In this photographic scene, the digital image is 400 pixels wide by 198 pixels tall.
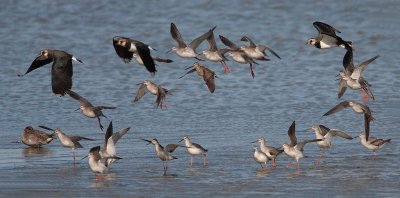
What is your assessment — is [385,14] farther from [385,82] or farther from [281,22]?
[385,82]

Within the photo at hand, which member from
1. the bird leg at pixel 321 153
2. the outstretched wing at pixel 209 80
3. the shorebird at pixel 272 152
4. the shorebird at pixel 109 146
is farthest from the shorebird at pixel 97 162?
the bird leg at pixel 321 153

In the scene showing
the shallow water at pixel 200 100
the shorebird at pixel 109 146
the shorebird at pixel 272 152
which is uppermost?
the shorebird at pixel 109 146

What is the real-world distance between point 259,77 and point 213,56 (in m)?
6.88

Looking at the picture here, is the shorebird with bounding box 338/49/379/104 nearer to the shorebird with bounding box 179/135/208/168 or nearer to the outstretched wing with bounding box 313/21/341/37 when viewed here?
the outstretched wing with bounding box 313/21/341/37

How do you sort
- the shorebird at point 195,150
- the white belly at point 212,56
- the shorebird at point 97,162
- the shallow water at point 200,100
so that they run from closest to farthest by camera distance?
1. the shallow water at point 200,100
2. the shorebird at point 97,162
3. the shorebird at point 195,150
4. the white belly at point 212,56

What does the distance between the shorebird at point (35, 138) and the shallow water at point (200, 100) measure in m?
0.19

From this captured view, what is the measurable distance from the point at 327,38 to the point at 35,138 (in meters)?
Result: 5.11

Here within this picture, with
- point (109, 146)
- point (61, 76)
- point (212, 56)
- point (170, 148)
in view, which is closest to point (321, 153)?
point (170, 148)

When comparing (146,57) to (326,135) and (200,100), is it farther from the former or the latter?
(200,100)

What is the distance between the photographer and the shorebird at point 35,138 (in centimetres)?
1778

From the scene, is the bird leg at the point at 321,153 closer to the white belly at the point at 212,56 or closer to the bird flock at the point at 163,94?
the bird flock at the point at 163,94

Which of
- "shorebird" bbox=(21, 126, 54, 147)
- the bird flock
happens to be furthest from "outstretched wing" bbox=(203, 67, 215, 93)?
"shorebird" bbox=(21, 126, 54, 147)

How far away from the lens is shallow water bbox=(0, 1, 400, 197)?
1485 centimetres

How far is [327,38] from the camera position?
59.4 ft
